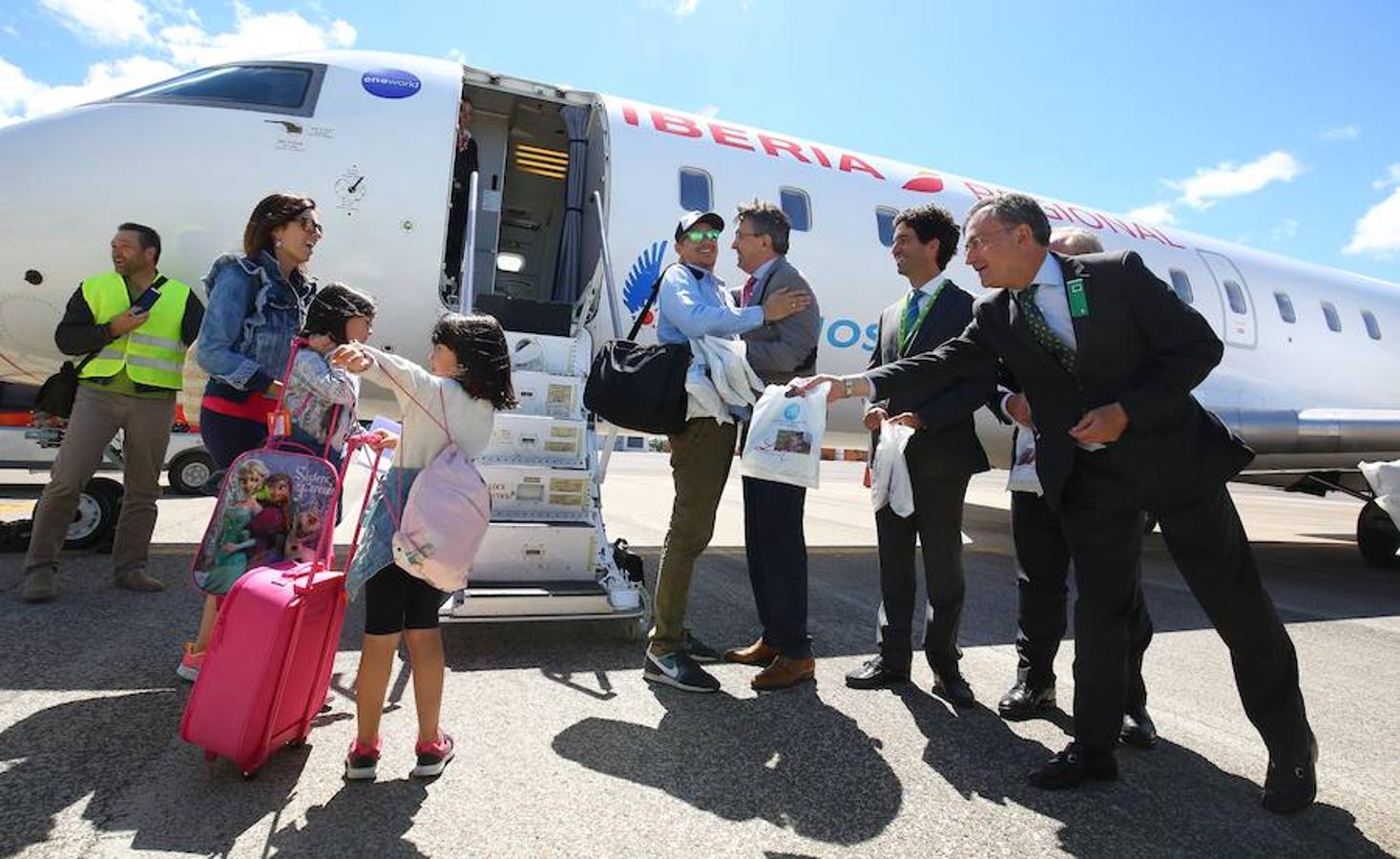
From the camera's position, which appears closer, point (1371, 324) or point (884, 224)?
point (884, 224)

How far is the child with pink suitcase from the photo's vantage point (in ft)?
7.47

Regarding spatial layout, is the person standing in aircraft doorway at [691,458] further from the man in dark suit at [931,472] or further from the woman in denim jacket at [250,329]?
the woman in denim jacket at [250,329]

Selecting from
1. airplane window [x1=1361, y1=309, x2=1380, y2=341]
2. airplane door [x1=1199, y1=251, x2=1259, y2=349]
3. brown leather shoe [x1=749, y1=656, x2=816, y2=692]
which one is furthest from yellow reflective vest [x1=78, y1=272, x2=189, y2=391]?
airplane window [x1=1361, y1=309, x2=1380, y2=341]

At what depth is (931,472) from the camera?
3379 millimetres

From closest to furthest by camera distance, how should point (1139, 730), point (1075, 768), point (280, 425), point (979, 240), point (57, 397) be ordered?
point (1075, 768) < point (979, 240) < point (280, 425) < point (1139, 730) < point (57, 397)

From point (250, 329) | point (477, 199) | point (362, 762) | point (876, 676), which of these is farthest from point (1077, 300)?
point (477, 199)

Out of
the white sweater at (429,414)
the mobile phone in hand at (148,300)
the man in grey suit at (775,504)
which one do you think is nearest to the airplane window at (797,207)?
the man in grey suit at (775,504)

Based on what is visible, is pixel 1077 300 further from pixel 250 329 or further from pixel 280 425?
pixel 250 329

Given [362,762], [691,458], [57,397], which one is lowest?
[362,762]

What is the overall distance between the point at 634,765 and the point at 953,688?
1.53m

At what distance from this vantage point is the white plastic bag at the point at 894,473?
11.2ft

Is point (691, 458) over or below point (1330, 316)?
below

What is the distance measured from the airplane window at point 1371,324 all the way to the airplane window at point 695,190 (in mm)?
10273

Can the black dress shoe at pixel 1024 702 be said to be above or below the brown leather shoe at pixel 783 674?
above
